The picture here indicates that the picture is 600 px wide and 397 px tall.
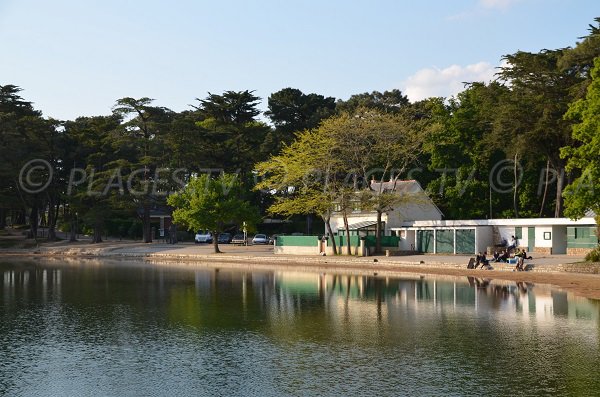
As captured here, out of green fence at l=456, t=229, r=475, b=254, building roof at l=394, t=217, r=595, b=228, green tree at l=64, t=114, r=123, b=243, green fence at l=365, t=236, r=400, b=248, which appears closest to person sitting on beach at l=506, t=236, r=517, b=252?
building roof at l=394, t=217, r=595, b=228

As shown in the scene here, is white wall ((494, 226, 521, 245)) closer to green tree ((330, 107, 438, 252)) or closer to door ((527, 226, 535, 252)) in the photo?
door ((527, 226, 535, 252))

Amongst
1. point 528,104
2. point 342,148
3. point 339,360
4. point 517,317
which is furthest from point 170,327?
point 528,104

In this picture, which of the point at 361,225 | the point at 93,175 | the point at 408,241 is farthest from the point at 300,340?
the point at 93,175

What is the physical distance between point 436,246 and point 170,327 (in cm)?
4208

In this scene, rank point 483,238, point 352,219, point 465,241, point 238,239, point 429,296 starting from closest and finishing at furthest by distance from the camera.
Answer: point 429,296 < point 483,238 < point 465,241 < point 352,219 < point 238,239

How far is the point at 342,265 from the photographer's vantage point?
197 feet

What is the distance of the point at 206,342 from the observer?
23.8 meters

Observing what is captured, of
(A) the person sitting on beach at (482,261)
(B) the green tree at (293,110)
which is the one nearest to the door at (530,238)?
(A) the person sitting on beach at (482,261)

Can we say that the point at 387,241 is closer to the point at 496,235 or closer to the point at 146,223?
the point at 496,235

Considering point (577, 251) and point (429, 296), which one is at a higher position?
point (577, 251)

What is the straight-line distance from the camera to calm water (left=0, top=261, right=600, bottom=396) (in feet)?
59.1

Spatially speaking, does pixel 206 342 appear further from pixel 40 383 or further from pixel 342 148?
pixel 342 148

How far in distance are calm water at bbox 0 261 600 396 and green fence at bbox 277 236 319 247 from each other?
27.0 metres

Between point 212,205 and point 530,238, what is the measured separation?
31660mm
